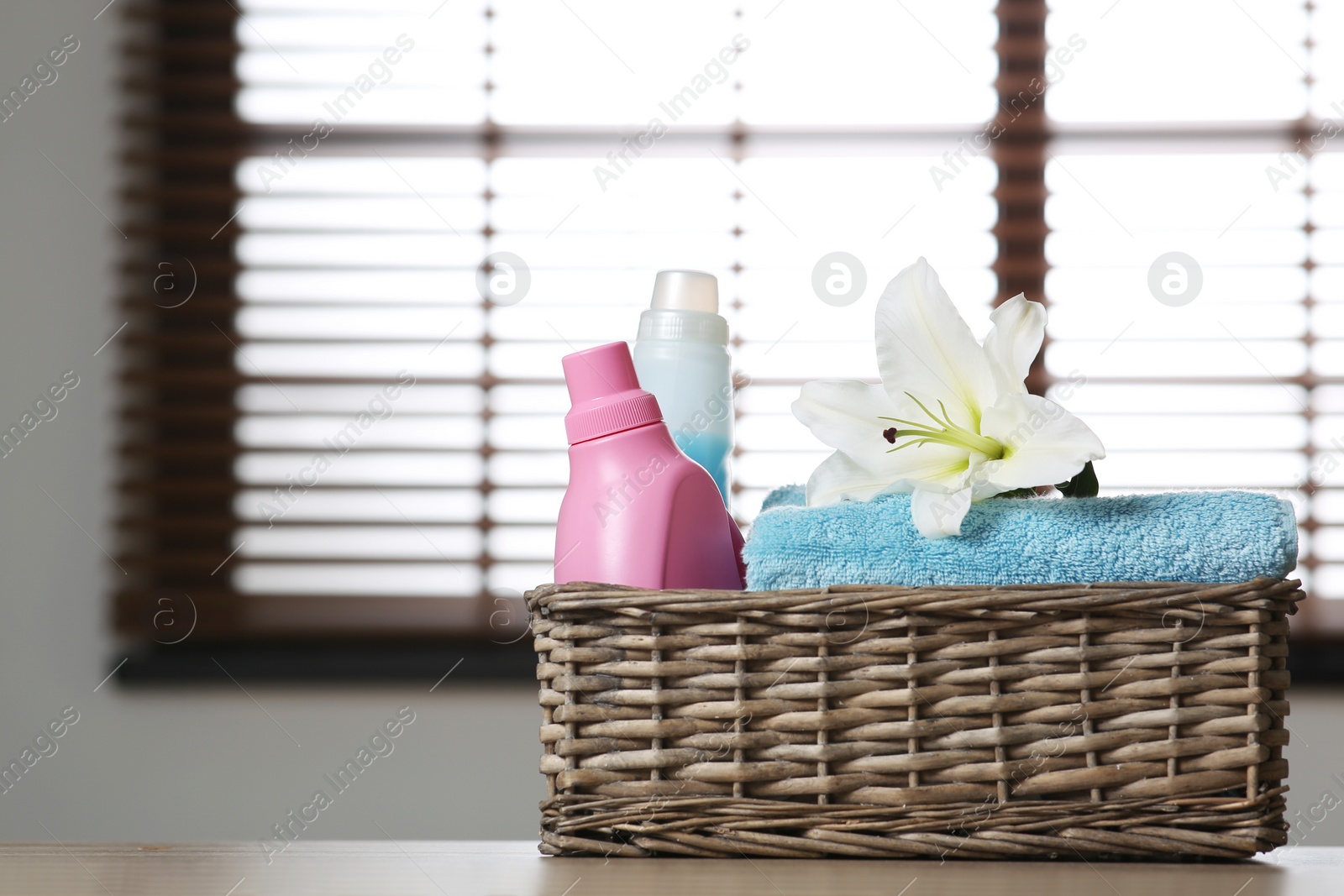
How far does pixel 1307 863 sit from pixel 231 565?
1025mm

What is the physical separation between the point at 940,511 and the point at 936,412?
59 mm

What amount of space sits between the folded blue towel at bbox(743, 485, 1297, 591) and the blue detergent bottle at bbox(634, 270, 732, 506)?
0.25 ft

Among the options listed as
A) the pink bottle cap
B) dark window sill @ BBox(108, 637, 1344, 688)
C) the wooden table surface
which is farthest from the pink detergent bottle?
dark window sill @ BBox(108, 637, 1344, 688)

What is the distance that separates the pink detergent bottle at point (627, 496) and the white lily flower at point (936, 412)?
0.05 m

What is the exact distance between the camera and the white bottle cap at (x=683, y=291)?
0.46m

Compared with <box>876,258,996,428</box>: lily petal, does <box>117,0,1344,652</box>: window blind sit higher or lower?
higher

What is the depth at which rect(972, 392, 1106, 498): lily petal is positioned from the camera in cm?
37

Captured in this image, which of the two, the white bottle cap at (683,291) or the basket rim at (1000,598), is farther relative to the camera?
the white bottle cap at (683,291)

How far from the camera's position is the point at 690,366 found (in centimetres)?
46

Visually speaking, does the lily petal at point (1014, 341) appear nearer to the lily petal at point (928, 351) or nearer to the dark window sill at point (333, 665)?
the lily petal at point (928, 351)

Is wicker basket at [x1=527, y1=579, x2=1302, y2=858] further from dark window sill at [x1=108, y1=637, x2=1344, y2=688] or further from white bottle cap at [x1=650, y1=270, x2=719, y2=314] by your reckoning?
dark window sill at [x1=108, y1=637, x2=1344, y2=688]

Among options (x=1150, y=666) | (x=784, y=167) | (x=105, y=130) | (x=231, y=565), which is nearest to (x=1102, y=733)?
(x=1150, y=666)

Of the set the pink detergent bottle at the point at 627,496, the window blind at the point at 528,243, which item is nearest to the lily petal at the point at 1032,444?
the pink detergent bottle at the point at 627,496

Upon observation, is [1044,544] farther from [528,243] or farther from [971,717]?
[528,243]
